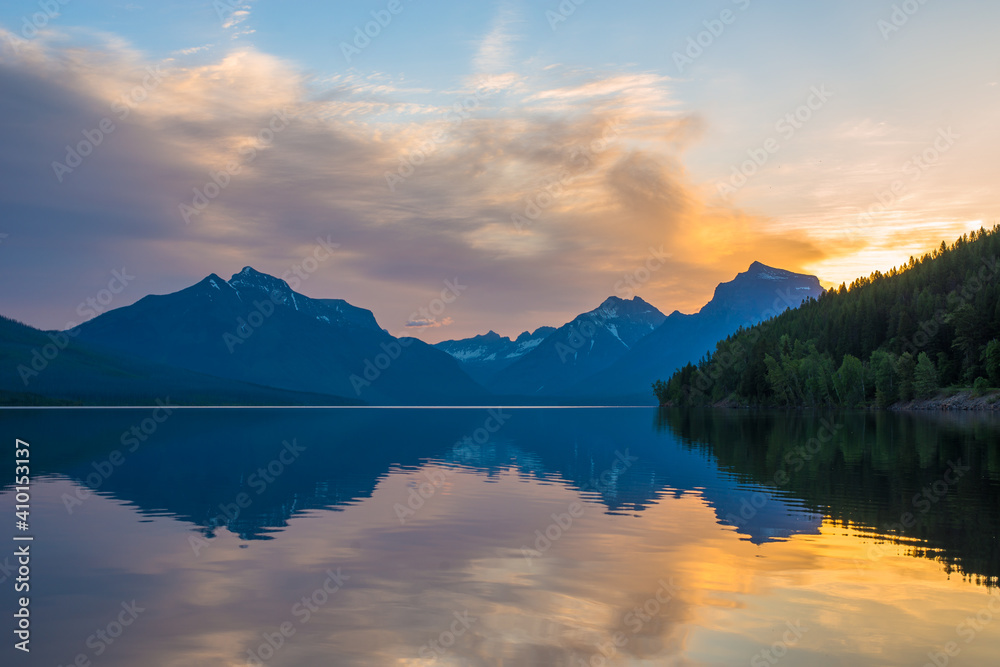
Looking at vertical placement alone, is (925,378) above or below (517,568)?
above

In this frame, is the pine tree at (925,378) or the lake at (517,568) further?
the pine tree at (925,378)

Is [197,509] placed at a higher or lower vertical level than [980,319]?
lower

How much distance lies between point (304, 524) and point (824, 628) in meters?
22.5

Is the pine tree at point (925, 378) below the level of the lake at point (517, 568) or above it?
above

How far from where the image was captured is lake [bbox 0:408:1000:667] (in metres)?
16.8

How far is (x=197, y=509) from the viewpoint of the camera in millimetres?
37406

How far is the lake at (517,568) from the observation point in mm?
16750

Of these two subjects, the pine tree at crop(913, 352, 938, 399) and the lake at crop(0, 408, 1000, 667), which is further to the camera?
the pine tree at crop(913, 352, 938, 399)

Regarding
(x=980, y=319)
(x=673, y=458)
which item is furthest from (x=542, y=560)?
(x=980, y=319)

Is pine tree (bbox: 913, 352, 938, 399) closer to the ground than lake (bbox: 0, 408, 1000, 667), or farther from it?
farther from it

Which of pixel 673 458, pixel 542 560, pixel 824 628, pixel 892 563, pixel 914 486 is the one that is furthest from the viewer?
pixel 673 458

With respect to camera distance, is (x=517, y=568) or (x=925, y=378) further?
(x=925, y=378)

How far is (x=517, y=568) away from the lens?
24.3 meters

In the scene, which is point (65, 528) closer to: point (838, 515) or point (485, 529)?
point (485, 529)
